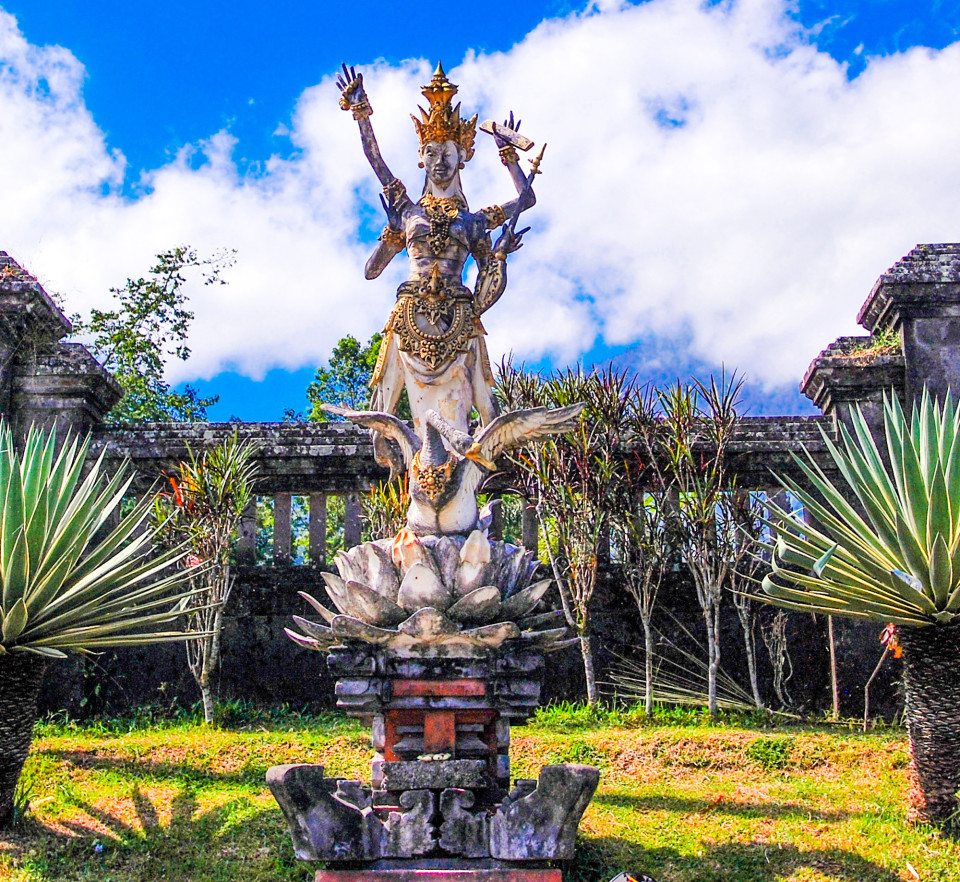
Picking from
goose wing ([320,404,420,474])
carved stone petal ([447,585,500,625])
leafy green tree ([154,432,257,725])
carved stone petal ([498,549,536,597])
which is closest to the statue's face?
goose wing ([320,404,420,474])

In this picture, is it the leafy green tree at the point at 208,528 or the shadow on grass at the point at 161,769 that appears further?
the leafy green tree at the point at 208,528

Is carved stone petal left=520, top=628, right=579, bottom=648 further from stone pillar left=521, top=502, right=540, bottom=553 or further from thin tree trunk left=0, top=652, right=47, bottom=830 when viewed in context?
stone pillar left=521, top=502, right=540, bottom=553

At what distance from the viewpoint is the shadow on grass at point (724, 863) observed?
18.6ft

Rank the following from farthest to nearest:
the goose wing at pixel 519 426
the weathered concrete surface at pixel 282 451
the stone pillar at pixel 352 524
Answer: the weathered concrete surface at pixel 282 451 < the stone pillar at pixel 352 524 < the goose wing at pixel 519 426

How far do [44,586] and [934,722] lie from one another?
502 centimetres

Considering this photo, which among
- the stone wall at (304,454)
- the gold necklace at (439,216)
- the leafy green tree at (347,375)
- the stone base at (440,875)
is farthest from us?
the leafy green tree at (347,375)

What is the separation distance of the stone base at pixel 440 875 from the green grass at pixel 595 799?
26.7 inches

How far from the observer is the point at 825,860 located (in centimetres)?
579

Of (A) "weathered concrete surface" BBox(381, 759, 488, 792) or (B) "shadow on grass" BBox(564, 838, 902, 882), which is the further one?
(B) "shadow on grass" BBox(564, 838, 902, 882)

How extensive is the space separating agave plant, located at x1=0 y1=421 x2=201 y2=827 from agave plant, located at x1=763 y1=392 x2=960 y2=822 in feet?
12.6

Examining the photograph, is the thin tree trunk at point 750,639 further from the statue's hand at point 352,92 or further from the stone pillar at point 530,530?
the statue's hand at point 352,92

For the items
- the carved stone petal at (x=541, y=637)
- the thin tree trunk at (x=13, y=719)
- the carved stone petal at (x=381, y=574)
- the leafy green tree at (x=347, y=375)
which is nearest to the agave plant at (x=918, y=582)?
the carved stone petal at (x=541, y=637)

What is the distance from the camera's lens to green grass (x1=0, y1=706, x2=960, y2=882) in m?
5.80

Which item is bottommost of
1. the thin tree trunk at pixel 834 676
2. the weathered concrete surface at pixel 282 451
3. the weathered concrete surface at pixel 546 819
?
the weathered concrete surface at pixel 546 819
